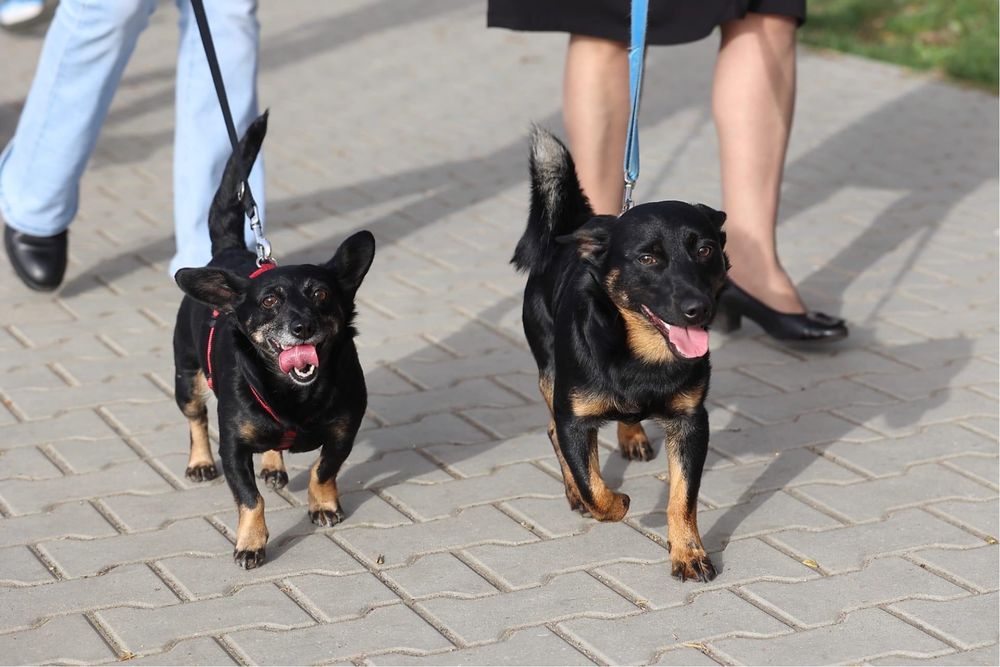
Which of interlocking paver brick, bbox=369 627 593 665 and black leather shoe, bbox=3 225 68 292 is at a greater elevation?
interlocking paver brick, bbox=369 627 593 665

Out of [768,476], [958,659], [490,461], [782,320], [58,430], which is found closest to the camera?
[958,659]

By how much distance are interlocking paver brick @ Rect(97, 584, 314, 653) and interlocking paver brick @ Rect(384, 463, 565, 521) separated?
2.15 feet

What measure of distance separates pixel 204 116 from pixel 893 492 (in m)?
2.95

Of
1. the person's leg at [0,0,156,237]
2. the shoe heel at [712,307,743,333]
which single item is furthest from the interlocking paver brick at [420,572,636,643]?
the person's leg at [0,0,156,237]

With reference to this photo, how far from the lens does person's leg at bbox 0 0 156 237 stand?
523 centimetres

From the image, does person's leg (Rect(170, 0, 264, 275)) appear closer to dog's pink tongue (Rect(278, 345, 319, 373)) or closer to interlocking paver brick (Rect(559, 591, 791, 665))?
dog's pink tongue (Rect(278, 345, 319, 373))

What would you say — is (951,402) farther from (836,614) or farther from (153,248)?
(153,248)

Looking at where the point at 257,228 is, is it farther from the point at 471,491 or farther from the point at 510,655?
the point at 510,655

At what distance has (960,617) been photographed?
345 centimetres

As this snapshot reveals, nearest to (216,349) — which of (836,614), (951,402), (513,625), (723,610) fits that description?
(513,625)

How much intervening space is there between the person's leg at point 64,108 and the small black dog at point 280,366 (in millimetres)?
1738

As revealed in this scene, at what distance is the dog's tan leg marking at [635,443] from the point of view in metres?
4.41

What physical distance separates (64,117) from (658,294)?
3052 millimetres

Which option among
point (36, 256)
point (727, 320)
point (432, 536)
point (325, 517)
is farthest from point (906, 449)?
point (36, 256)
